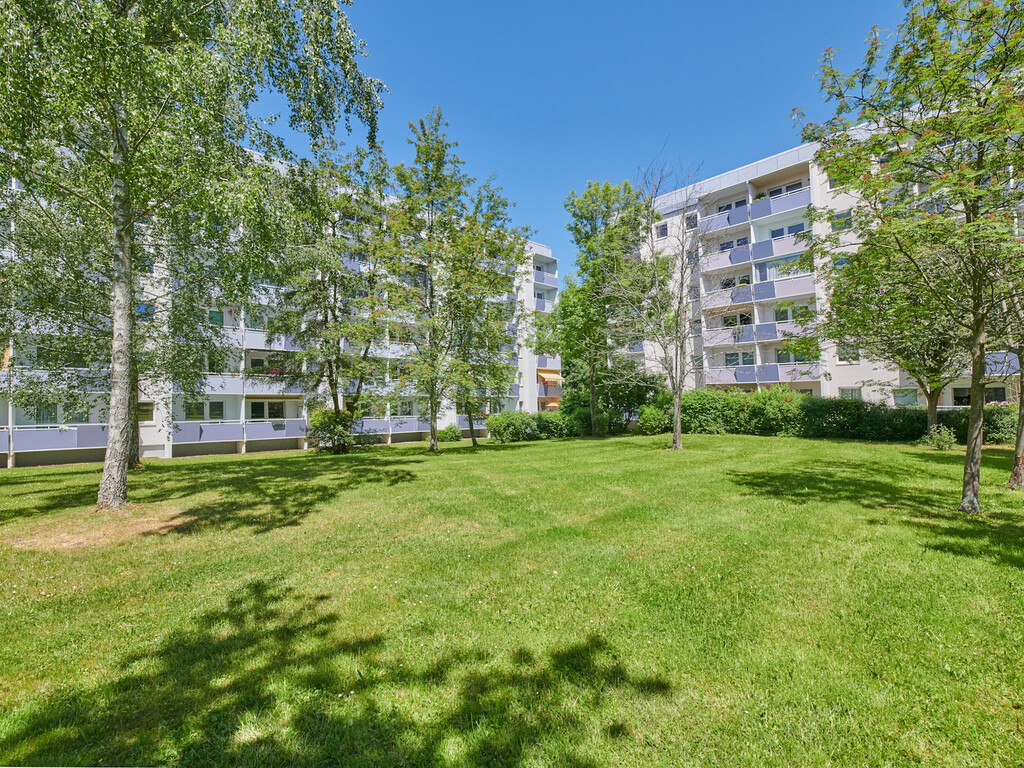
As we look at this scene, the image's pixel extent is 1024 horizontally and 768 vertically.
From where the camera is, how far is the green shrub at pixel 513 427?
29.4 m

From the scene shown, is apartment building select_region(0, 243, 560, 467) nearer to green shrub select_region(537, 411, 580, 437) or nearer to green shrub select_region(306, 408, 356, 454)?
green shrub select_region(306, 408, 356, 454)

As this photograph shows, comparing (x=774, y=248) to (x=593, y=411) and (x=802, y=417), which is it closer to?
(x=802, y=417)

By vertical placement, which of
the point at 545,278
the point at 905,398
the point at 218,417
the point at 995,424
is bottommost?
the point at 995,424

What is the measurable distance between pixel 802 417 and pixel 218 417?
36.7 m

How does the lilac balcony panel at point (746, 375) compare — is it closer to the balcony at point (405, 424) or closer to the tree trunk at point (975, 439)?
the balcony at point (405, 424)

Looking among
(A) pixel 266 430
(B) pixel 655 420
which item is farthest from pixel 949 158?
(A) pixel 266 430

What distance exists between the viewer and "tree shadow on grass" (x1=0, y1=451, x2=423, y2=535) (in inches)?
330

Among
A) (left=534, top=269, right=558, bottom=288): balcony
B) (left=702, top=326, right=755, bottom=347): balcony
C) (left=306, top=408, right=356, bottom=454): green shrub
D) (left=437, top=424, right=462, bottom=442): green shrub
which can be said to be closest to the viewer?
(left=306, top=408, right=356, bottom=454): green shrub

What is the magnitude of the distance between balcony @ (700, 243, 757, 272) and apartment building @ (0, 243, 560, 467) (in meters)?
14.9

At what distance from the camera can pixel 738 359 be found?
34312 millimetres

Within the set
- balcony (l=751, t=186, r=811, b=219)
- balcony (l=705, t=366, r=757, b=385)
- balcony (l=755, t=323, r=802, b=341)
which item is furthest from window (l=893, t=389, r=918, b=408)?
balcony (l=751, t=186, r=811, b=219)

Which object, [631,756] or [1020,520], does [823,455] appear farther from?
[631,756]

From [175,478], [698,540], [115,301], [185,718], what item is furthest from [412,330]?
[185,718]

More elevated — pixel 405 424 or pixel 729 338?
pixel 729 338
